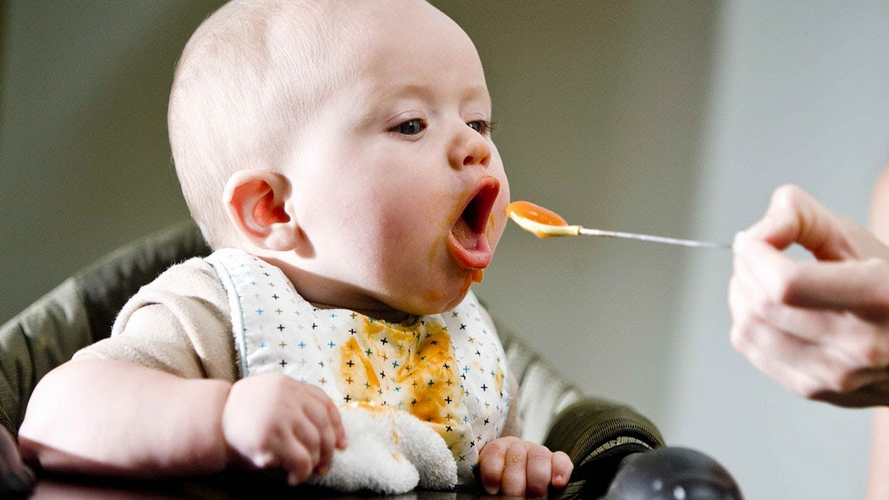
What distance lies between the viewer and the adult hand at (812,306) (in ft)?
1.80

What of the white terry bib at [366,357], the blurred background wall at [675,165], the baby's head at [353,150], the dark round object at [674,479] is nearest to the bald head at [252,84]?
the baby's head at [353,150]

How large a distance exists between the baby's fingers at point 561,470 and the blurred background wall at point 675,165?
1.26 metres

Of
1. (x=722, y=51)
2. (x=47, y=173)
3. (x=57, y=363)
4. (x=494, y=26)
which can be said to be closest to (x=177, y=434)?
(x=57, y=363)

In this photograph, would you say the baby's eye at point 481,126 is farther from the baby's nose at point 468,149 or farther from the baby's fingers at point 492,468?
the baby's fingers at point 492,468

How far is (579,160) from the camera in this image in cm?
220

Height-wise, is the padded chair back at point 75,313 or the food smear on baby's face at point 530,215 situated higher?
the food smear on baby's face at point 530,215

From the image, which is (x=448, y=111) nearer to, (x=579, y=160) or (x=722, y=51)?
(x=579, y=160)

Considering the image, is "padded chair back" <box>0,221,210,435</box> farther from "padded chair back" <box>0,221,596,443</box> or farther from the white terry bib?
the white terry bib

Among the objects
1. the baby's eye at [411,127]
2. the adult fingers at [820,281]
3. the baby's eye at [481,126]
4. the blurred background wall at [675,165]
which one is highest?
the baby's eye at [411,127]

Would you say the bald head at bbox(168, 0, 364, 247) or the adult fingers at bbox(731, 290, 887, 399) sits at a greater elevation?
the bald head at bbox(168, 0, 364, 247)

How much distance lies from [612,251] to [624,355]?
0.28 metres

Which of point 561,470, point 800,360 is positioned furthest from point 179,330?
point 800,360

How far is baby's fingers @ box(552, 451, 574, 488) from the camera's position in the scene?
83 cm

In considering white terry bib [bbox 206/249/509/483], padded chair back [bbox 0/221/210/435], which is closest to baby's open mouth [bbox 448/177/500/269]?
white terry bib [bbox 206/249/509/483]
